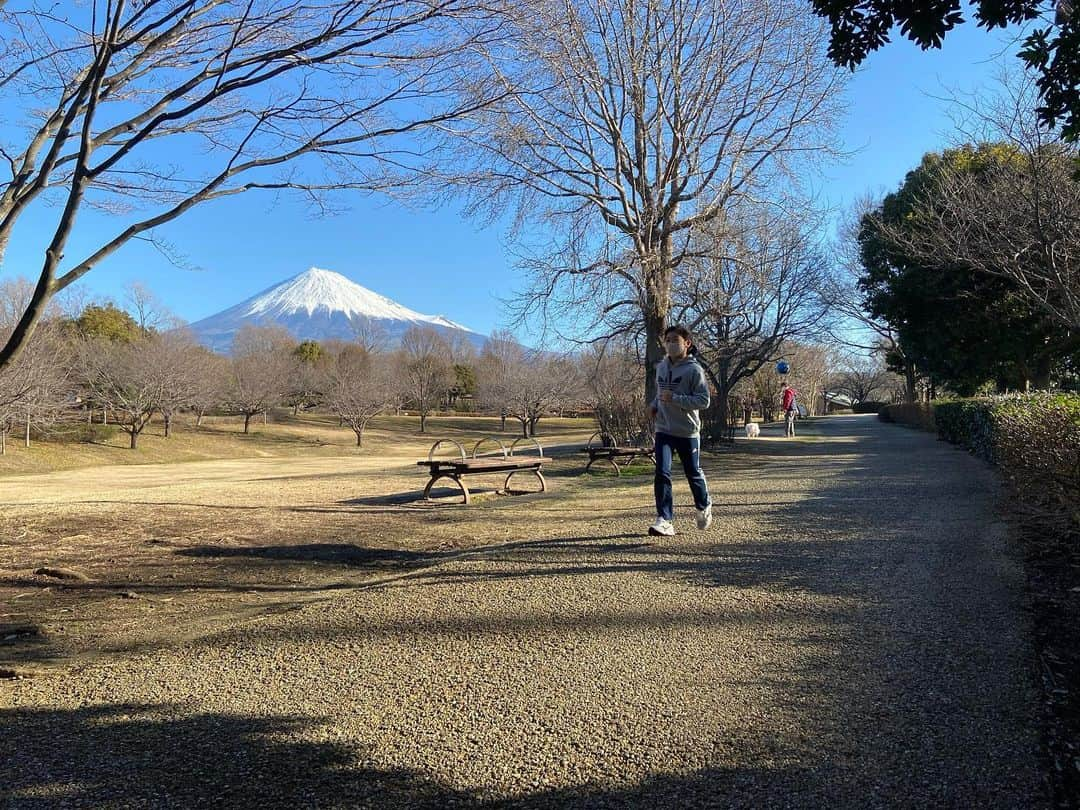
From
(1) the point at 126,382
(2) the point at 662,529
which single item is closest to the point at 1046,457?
(2) the point at 662,529

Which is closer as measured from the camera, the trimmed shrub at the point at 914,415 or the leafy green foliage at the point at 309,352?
the trimmed shrub at the point at 914,415

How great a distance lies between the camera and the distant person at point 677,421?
5.92 metres

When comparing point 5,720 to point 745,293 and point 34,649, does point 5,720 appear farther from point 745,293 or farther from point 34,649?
point 745,293

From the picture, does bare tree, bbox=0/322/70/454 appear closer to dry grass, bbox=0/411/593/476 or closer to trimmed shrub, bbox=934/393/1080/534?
dry grass, bbox=0/411/593/476

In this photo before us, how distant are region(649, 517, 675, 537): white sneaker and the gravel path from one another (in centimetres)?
86

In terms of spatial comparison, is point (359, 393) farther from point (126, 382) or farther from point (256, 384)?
point (126, 382)

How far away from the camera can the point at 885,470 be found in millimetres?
11758

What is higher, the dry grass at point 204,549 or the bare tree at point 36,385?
the bare tree at point 36,385

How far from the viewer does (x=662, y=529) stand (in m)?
5.93

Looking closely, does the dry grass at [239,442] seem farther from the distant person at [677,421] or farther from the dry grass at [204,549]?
the distant person at [677,421]

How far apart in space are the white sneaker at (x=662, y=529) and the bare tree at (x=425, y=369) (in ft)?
174

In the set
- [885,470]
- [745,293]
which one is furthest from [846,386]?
[885,470]

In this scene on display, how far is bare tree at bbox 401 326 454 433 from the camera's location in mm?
59469

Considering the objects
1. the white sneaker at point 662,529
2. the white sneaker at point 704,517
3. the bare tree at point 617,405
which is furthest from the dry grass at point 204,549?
the bare tree at point 617,405
